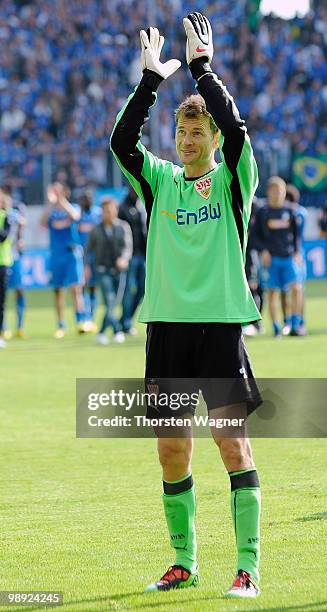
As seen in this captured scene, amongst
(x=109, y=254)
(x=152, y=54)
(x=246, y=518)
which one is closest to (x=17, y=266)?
(x=109, y=254)

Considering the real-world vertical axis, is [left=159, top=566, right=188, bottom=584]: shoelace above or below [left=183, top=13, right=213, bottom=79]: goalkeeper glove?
below

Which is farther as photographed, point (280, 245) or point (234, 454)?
point (280, 245)

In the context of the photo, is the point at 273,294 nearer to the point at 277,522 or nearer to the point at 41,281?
the point at 277,522

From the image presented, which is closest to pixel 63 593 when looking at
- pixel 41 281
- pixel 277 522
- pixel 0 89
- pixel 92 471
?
pixel 277 522

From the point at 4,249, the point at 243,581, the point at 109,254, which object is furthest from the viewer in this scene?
the point at 109,254

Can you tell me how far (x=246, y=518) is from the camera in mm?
4836

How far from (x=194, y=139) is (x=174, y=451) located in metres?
1.28

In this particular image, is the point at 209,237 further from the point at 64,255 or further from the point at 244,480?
the point at 64,255

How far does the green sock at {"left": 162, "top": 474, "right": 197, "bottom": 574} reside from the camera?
5.05m

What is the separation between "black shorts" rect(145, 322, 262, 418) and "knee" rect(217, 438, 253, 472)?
0.52 ft

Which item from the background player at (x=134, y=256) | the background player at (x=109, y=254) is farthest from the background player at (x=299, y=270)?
the background player at (x=109, y=254)

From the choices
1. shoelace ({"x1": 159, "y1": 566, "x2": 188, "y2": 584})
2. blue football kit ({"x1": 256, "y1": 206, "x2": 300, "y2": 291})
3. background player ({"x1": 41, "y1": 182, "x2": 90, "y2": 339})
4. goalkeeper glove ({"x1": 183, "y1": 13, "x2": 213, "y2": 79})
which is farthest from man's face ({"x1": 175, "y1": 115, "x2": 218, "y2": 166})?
background player ({"x1": 41, "y1": 182, "x2": 90, "y2": 339})

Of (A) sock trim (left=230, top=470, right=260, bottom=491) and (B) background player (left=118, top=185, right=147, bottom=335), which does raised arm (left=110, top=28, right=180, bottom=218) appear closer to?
(A) sock trim (left=230, top=470, right=260, bottom=491)

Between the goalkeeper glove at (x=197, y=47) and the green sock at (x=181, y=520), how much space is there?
5.56 feet
